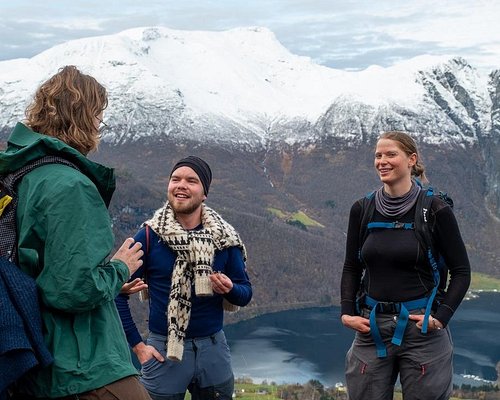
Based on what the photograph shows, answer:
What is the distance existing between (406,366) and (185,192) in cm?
171

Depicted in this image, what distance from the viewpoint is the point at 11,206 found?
3.10 meters

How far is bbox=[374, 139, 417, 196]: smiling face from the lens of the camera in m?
4.69

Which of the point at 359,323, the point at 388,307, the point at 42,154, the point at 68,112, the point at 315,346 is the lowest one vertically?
the point at 315,346

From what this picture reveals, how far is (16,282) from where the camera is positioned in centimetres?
299

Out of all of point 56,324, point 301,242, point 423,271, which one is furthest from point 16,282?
→ point 301,242

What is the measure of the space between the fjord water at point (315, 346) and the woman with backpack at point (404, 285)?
163 feet

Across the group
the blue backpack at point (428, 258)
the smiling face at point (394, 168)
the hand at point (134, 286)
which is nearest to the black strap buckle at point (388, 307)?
Answer: the blue backpack at point (428, 258)

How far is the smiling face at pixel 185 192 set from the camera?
4.60 m

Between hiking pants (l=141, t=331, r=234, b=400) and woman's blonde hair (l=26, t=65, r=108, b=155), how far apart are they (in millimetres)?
1681

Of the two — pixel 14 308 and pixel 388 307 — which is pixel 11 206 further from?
pixel 388 307

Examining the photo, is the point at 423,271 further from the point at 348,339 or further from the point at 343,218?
the point at 343,218

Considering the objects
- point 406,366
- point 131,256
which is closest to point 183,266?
point 131,256

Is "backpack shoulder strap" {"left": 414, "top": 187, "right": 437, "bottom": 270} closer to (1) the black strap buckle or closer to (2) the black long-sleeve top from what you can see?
(2) the black long-sleeve top

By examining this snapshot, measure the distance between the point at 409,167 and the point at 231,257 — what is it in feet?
4.07
